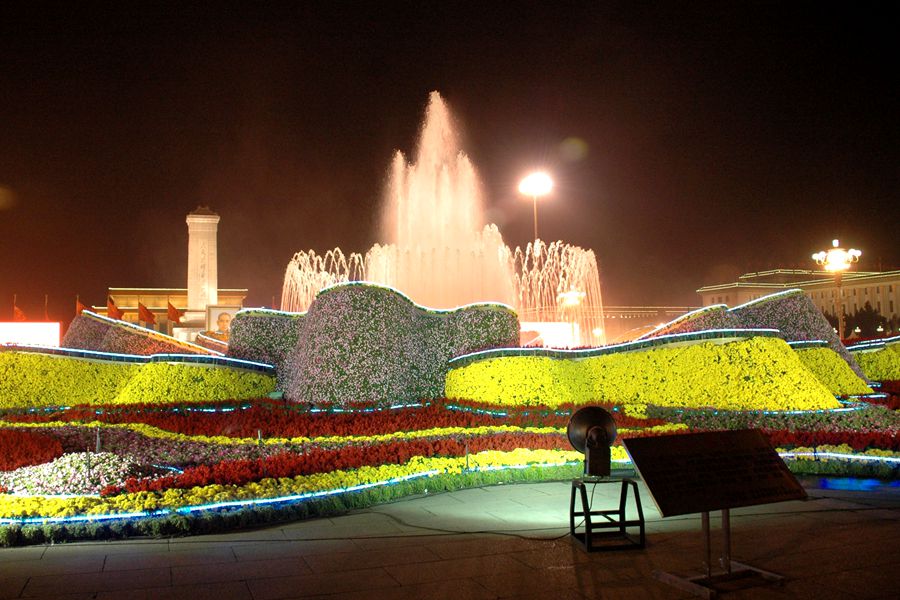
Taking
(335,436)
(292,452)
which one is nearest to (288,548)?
(292,452)

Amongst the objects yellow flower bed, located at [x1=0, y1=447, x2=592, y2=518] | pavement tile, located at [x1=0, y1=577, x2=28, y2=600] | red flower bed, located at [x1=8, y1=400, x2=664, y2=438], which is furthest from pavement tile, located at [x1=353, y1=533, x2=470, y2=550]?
red flower bed, located at [x1=8, y1=400, x2=664, y2=438]

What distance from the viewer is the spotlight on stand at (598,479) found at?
609 cm

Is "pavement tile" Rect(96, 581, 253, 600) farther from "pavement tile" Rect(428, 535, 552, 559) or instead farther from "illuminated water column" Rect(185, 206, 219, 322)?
"illuminated water column" Rect(185, 206, 219, 322)

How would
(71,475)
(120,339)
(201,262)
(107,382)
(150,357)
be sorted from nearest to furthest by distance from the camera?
(71,475)
(150,357)
(107,382)
(120,339)
(201,262)

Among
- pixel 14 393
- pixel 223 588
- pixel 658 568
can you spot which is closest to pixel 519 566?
pixel 658 568

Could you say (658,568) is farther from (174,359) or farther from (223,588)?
(174,359)

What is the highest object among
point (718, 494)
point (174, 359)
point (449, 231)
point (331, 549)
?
point (449, 231)

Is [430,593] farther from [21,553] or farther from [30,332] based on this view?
[30,332]

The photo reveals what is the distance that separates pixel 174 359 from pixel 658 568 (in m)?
13.6

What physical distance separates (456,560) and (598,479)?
135cm

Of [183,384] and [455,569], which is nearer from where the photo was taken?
[455,569]

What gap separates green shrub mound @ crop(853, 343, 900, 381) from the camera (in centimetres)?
2066

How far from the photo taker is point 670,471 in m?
5.12

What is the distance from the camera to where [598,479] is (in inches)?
245
